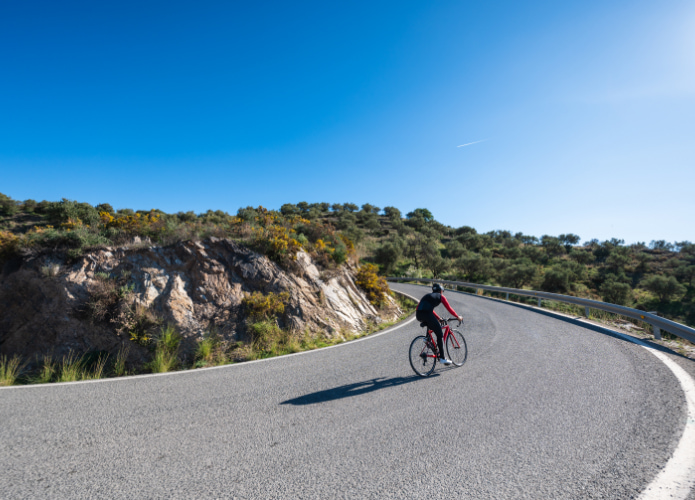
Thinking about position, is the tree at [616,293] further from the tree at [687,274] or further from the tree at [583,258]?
the tree at [583,258]

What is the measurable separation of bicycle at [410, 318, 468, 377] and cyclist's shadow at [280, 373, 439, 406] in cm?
21

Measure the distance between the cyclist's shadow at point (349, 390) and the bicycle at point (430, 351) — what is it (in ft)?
0.69

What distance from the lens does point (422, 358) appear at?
5.48 meters

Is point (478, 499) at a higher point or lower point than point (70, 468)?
higher

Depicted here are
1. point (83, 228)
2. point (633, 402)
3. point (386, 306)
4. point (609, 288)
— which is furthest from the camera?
point (609, 288)

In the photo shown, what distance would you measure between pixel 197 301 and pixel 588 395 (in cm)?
830

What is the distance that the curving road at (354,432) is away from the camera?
8.46ft

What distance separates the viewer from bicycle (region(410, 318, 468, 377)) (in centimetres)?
546

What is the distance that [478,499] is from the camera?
2330 millimetres

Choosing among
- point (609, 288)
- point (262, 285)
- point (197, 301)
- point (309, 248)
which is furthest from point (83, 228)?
point (609, 288)

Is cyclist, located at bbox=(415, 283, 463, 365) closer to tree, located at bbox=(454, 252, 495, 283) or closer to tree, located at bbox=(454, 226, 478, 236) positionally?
tree, located at bbox=(454, 252, 495, 283)

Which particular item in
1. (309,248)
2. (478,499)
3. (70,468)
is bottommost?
(70,468)

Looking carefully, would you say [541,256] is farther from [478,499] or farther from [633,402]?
[478,499]

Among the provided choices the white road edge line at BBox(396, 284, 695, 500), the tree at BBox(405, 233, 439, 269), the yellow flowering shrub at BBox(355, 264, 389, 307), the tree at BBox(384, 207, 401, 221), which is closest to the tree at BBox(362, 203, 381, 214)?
the tree at BBox(384, 207, 401, 221)
